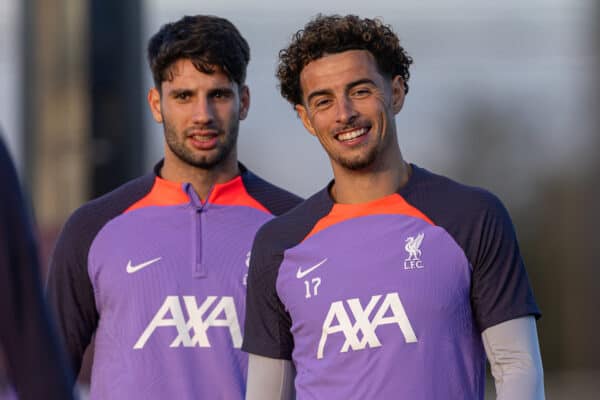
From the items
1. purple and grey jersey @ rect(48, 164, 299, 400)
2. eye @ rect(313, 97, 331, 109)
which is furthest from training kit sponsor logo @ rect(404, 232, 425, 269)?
purple and grey jersey @ rect(48, 164, 299, 400)

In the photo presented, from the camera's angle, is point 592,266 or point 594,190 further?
point 592,266

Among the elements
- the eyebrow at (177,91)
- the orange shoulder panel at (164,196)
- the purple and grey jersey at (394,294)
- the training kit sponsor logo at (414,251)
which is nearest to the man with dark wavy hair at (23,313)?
the purple and grey jersey at (394,294)

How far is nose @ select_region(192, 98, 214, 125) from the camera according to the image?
4.79m

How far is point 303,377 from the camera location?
4.16 metres

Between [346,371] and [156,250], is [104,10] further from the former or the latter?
[346,371]

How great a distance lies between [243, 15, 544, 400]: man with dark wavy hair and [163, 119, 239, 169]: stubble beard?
1.34 feet

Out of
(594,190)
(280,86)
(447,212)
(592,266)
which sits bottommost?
(592,266)

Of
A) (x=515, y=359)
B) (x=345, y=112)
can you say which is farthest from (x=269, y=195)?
(x=515, y=359)

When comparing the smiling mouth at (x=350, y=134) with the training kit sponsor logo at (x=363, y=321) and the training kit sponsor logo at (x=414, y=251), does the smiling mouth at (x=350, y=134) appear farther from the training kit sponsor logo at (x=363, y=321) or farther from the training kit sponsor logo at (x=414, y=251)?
the training kit sponsor logo at (x=363, y=321)

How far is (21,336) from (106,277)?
253 centimetres

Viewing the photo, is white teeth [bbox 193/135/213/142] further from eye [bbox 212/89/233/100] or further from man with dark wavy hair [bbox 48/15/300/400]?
eye [bbox 212/89/233/100]

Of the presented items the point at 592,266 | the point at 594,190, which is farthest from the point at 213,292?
the point at 592,266

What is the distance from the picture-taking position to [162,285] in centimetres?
479

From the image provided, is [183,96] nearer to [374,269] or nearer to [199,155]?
[199,155]
